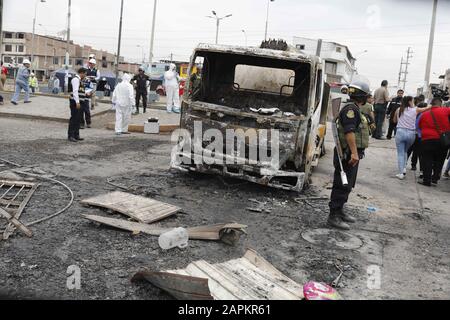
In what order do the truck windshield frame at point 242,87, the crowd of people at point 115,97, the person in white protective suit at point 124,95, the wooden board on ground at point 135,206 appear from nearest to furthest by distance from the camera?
the wooden board on ground at point 135,206, the truck windshield frame at point 242,87, the crowd of people at point 115,97, the person in white protective suit at point 124,95

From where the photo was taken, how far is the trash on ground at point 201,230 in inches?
175

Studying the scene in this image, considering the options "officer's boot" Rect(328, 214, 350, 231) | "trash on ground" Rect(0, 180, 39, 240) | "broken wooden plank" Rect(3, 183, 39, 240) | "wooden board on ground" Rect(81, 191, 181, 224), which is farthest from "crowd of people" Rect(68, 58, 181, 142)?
"officer's boot" Rect(328, 214, 350, 231)

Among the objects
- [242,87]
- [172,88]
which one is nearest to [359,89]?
[242,87]

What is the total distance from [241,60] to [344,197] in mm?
3458

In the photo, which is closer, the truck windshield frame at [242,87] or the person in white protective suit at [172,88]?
the truck windshield frame at [242,87]

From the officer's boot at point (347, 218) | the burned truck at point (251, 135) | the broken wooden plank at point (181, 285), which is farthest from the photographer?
the burned truck at point (251, 135)

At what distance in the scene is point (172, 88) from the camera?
595 inches

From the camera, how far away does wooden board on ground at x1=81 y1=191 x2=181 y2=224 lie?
487 centimetres

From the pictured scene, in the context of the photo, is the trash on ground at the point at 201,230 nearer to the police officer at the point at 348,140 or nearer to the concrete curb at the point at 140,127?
the police officer at the point at 348,140

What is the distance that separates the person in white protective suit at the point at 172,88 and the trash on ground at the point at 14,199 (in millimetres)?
9557

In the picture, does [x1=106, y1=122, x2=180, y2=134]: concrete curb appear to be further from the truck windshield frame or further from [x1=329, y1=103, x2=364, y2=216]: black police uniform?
[x1=329, y1=103, x2=364, y2=216]: black police uniform

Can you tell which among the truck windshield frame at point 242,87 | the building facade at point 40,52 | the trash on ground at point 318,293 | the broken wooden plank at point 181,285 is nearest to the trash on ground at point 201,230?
the broken wooden plank at point 181,285
